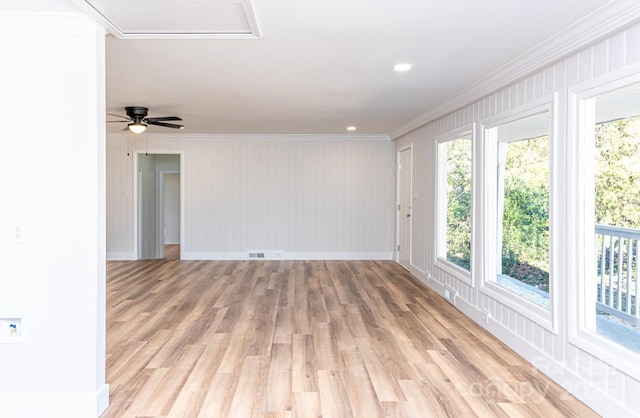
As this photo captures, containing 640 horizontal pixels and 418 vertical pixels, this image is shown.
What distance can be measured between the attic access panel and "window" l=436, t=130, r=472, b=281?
290 cm

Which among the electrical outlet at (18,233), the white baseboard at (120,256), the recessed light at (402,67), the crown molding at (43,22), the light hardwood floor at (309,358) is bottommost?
the light hardwood floor at (309,358)

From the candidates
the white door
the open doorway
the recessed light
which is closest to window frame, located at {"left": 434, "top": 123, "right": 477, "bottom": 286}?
the recessed light

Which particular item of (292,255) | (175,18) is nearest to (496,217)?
(175,18)

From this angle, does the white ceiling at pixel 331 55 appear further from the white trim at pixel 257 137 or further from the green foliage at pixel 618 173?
the white trim at pixel 257 137

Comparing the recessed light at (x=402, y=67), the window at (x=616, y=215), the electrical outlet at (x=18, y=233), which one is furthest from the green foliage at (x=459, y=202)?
the electrical outlet at (x=18, y=233)

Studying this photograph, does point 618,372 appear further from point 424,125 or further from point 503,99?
point 424,125

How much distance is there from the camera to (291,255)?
8.18 metres

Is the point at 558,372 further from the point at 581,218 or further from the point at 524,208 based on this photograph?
the point at 524,208

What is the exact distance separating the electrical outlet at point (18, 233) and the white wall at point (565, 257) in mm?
3516

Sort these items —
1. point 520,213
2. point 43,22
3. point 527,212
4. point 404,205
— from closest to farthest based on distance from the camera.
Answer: point 43,22, point 527,212, point 520,213, point 404,205

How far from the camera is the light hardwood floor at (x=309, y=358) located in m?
2.53

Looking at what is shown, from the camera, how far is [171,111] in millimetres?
5695

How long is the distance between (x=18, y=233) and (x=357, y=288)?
13.7 feet

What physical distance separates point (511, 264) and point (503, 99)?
5.04ft
